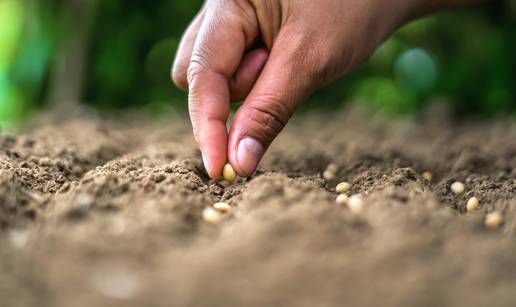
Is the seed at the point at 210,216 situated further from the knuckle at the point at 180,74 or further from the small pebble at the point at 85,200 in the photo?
the knuckle at the point at 180,74

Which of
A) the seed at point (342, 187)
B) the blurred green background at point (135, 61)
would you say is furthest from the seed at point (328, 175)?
the blurred green background at point (135, 61)

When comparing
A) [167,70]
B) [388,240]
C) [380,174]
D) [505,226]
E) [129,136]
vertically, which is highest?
[388,240]

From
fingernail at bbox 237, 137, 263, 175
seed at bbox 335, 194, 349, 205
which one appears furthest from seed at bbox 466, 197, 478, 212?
fingernail at bbox 237, 137, 263, 175

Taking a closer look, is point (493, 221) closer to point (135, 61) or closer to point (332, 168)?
point (332, 168)

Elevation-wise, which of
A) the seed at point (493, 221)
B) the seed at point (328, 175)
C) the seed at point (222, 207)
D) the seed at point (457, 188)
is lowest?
the seed at point (328, 175)

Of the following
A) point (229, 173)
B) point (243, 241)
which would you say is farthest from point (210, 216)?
point (229, 173)

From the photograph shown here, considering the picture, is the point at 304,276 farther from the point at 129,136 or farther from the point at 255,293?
the point at 129,136

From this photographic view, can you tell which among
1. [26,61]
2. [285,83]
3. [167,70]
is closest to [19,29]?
[26,61]
